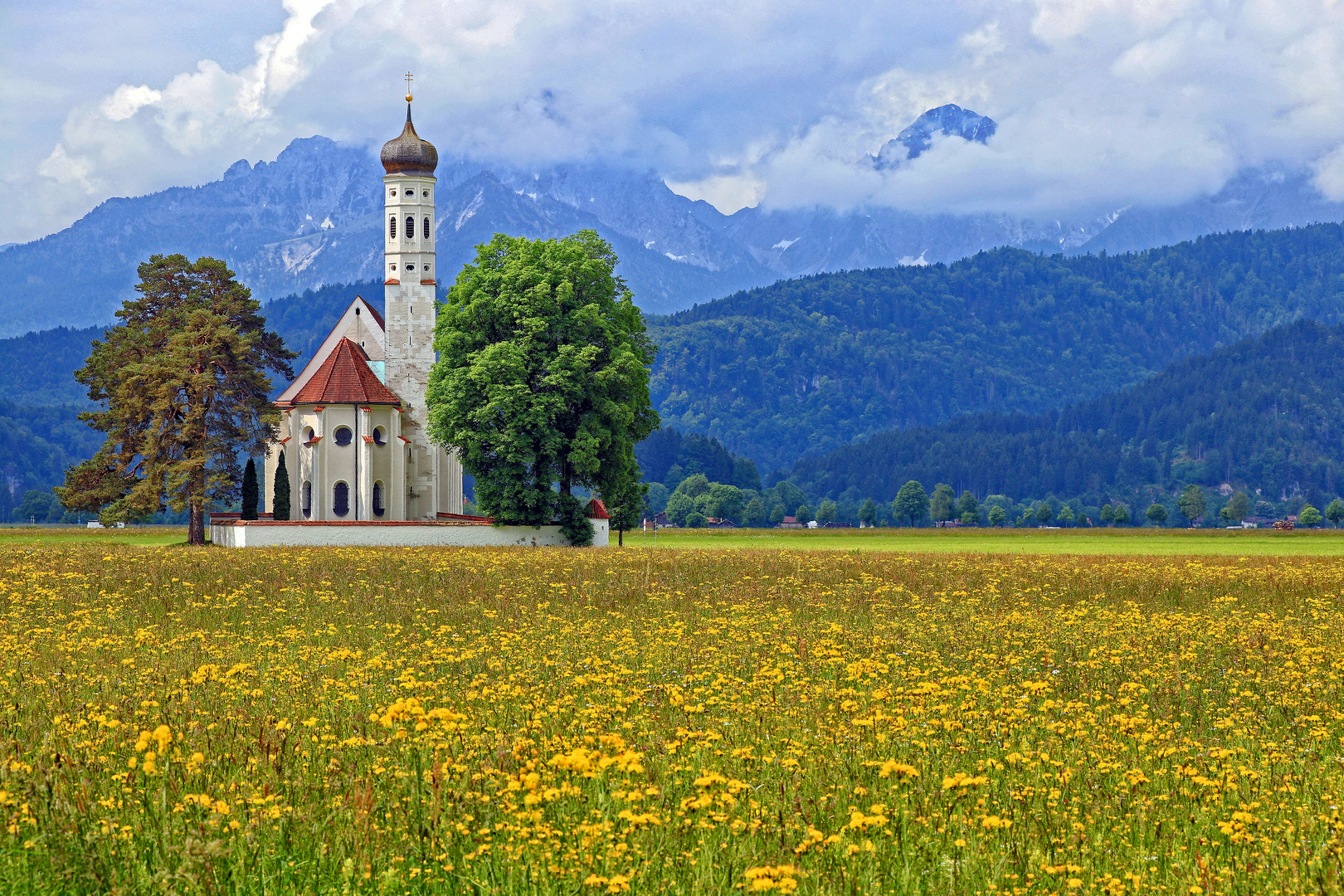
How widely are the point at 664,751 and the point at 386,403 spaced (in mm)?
62522

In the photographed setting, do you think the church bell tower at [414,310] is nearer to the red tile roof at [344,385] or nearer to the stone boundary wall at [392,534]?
the red tile roof at [344,385]

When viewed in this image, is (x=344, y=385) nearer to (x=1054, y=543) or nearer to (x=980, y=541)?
(x=980, y=541)

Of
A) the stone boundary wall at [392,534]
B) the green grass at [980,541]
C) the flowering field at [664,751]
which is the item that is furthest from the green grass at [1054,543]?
the flowering field at [664,751]

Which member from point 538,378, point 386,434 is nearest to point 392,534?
point 538,378

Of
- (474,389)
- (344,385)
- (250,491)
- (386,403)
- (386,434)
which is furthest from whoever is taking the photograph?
(386,434)

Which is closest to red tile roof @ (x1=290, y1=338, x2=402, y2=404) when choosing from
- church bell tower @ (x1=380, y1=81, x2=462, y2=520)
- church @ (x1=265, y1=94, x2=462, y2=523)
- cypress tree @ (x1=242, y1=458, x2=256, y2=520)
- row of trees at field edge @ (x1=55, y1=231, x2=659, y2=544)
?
church @ (x1=265, y1=94, x2=462, y2=523)

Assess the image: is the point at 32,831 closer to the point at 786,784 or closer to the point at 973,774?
the point at 786,784

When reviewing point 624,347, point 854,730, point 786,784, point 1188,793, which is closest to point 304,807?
point 786,784

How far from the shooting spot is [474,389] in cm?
5466

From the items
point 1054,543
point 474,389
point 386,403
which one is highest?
point 386,403

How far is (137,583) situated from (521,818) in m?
19.2

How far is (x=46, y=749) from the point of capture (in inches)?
359

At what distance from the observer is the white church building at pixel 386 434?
2243 inches

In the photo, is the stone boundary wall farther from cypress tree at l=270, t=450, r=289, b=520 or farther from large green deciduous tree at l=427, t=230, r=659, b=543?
cypress tree at l=270, t=450, r=289, b=520
